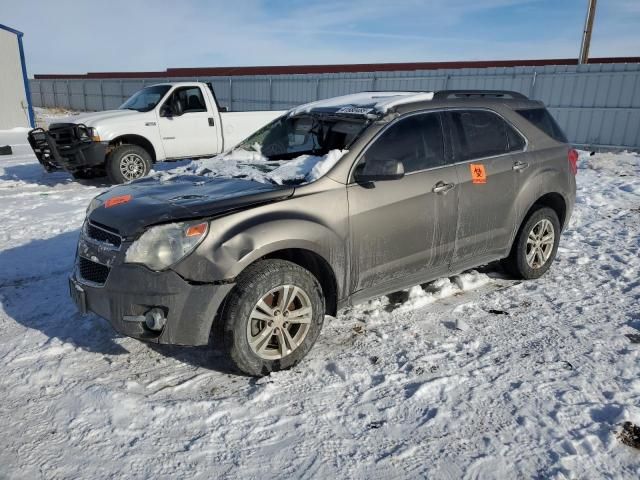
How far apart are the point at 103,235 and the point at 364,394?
1938mm

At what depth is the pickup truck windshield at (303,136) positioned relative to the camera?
13.1ft

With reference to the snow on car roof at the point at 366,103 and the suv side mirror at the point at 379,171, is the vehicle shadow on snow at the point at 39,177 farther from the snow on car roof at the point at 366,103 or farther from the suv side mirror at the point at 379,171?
the suv side mirror at the point at 379,171

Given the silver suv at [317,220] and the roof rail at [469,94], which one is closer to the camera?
the silver suv at [317,220]

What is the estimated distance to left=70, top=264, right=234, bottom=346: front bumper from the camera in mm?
3029

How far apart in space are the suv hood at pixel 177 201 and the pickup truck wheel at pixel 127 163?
5.95m

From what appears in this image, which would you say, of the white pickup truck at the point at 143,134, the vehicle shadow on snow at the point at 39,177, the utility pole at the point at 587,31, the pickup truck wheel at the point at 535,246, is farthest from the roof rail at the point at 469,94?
the utility pole at the point at 587,31

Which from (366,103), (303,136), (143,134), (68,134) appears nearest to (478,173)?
(366,103)

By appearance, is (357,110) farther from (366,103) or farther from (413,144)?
(413,144)

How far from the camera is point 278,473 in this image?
2.52 m

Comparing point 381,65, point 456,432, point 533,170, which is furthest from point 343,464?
point 381,65

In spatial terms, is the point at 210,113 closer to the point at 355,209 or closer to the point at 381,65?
the point at 355,209

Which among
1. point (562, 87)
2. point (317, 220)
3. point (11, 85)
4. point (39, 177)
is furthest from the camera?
point (11, 85)

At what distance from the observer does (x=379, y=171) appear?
357 cm

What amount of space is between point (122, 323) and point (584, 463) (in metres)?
2.61
